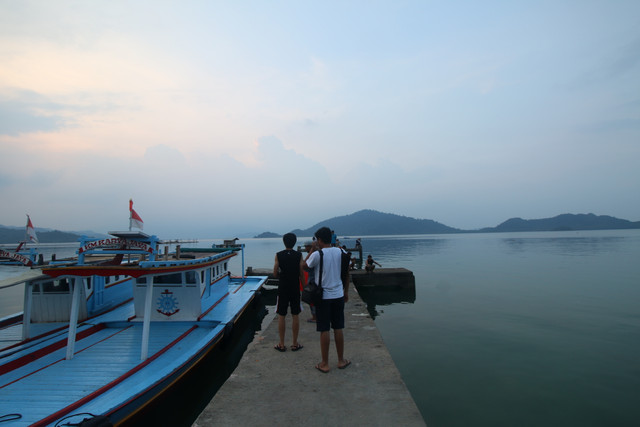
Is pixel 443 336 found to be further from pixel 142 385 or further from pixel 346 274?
pixel 142 385

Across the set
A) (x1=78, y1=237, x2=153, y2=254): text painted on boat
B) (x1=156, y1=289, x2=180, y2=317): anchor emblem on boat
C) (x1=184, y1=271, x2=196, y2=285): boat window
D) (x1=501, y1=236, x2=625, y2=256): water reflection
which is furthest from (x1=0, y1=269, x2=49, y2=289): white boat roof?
(x1=501, y1=236, x2=625, y2=256): water reflection

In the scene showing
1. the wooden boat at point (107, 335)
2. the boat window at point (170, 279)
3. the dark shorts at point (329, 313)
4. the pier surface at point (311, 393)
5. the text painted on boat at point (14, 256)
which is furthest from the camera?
the text painted on boat at point (14, 256)

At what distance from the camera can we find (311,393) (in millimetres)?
4520

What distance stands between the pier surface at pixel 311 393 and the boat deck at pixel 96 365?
211 cm

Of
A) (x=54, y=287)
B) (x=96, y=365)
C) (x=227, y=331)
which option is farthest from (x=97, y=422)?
(x=54, y=287)

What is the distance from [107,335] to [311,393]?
674 cm

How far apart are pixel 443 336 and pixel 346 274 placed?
7907 millimetres

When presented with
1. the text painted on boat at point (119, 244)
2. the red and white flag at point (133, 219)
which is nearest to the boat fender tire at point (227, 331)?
the text painted on boat at point (119, 244)

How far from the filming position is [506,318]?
44.3 ft

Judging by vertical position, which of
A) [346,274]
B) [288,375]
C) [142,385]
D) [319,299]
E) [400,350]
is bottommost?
[400,350]

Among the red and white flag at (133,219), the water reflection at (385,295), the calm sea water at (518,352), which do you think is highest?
the red and white flag at (133,219)

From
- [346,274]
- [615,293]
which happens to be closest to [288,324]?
[346,274]

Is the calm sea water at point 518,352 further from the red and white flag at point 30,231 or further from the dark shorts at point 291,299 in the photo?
the red and white flag at point 30,231

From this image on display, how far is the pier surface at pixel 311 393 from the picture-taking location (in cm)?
391
